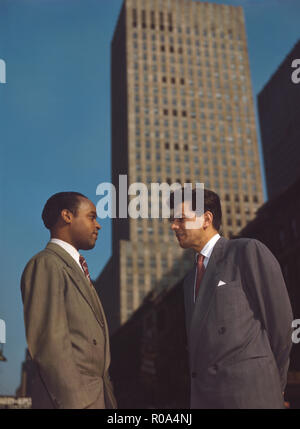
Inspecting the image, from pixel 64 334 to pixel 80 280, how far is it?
71 cm

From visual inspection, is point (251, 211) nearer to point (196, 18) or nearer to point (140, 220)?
point (140, 220)

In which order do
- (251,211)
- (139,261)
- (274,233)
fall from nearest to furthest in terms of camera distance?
(274,233)
(139,261)
(251,211)

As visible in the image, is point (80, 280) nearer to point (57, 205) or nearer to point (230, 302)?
point (57, 205)

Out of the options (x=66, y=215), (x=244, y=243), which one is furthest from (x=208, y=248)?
(x=66, y=215)

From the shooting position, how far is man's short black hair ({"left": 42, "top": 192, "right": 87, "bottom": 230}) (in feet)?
21.1

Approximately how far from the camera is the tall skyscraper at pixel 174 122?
115 meters

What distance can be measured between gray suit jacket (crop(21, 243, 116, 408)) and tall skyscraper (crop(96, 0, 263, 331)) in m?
105

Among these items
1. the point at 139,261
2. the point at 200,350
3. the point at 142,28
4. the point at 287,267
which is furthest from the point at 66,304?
the point at 142,28

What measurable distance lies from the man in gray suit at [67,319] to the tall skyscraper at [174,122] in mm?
104669

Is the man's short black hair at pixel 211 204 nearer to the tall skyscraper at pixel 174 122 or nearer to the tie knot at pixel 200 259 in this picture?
the tie knot at pixel 200 259

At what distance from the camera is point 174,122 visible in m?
124

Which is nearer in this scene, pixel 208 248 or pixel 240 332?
pixel 240 332
